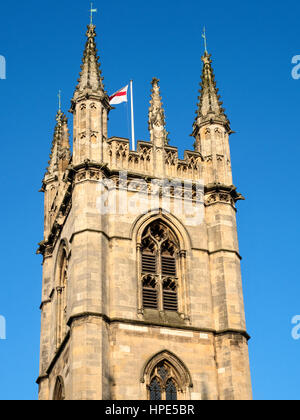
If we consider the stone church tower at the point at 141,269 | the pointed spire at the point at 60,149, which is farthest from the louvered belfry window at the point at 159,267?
the pointed spire at the point at 60,149

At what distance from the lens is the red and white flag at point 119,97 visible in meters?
41.9

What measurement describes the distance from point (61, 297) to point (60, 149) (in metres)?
8.52

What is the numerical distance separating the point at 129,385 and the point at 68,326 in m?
3.61

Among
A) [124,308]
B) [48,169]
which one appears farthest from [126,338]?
[48,169]

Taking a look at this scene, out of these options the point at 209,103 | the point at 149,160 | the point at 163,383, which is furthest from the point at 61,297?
the point at 209,103

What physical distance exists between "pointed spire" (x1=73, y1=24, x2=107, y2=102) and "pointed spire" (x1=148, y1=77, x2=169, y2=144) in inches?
84.7

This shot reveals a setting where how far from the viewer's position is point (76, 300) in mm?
34531

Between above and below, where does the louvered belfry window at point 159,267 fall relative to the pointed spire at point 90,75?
below

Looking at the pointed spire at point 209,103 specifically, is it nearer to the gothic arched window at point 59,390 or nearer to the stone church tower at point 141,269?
the stone church tower at point 141,269

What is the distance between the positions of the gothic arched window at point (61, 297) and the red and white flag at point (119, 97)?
681 cm

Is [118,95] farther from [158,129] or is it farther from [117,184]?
[117,184]

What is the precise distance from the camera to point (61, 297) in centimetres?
3906

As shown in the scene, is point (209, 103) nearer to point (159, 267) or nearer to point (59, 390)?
point (159, 267)

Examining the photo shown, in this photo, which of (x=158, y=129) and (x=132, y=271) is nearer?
(x=132, y=271)
